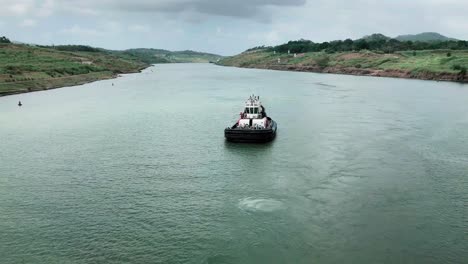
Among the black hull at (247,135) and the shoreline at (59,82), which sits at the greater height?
the shoreline at (59,82)

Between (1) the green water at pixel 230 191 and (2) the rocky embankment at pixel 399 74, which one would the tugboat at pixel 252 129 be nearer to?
(1) the green water at pixel 230 191

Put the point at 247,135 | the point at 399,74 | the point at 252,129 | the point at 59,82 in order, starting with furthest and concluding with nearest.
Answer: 1. the point at 399,74
2. the point at 59,82
3. the point at 252,129
4. the point at 247,135

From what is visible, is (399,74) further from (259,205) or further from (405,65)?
(259,205)

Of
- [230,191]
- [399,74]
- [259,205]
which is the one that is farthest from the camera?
[399,74]

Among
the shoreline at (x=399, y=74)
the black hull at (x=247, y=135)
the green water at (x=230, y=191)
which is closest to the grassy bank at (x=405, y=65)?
the shoreline at (x=399, y=74)

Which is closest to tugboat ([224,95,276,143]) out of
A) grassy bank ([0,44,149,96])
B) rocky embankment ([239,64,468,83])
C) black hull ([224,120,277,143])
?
black hull ([224,120,277,143])

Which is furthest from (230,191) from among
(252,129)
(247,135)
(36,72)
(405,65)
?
(405,65)

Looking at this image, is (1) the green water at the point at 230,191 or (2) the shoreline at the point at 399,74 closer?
(1) the green water at the point at 230,191
